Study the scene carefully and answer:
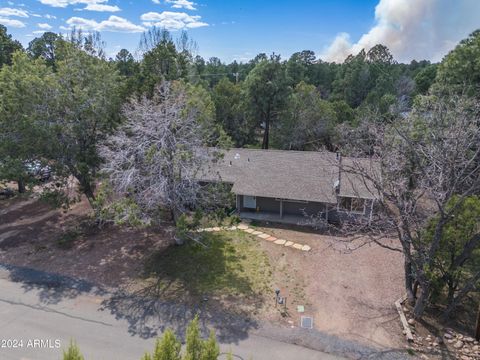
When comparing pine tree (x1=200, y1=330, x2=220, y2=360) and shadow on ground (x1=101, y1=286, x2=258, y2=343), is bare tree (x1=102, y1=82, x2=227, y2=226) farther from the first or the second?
pine tree (x1=200, y1=330, x2=220, y2=360)

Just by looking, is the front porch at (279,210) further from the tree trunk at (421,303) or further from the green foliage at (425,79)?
the green foliage at (425,79)

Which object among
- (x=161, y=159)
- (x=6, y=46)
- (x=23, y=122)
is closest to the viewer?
(x=161, y=159)

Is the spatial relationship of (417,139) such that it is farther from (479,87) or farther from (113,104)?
(113,104)

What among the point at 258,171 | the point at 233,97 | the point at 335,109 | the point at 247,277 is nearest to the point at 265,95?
the point at 233,97

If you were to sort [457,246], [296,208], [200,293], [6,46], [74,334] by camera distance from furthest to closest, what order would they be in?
[6,46] < [296,208] < [200,293] < [457,246] < [74,334]

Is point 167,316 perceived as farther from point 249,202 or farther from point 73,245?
point 249,202

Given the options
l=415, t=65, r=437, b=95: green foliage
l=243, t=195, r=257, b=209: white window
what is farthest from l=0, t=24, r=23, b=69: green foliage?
l=415, t=65, r=437, b=95: green foliage

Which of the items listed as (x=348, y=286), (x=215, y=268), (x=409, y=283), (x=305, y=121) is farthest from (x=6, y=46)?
(x=409, y=283)
